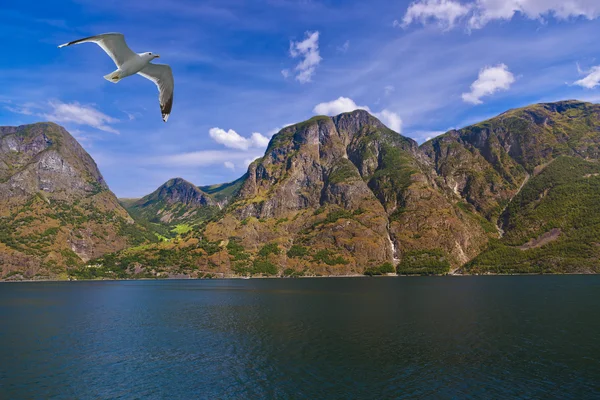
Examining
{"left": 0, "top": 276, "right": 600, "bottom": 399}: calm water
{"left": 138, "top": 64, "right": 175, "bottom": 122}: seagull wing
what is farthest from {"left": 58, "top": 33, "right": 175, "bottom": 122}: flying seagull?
{"left": 0, "top": 276, "right": 600, "bottom": 399}: calm water

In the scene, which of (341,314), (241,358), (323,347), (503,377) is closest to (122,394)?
(241,358)

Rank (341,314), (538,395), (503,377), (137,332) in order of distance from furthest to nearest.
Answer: (341,314)
(137,332)
(503,377)
(538,395)

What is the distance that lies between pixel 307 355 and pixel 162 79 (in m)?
43.3

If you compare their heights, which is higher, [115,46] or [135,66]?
[115,46]

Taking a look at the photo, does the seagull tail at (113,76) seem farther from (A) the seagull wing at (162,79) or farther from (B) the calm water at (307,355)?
(B) the calm water at (307,355)

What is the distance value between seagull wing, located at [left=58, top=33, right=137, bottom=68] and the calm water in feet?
107

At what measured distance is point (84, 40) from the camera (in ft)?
45.3

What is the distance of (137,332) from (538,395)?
6458 cm

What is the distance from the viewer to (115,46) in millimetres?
16844

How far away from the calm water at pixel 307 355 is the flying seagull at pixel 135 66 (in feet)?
101

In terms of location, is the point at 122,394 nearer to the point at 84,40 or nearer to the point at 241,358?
the point at 241,358

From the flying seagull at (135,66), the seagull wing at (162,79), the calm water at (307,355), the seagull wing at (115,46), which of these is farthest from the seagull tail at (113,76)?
the calm water at (307,355)

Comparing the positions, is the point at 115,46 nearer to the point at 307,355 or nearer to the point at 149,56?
the point at 149,56

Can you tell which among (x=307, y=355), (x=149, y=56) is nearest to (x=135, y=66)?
(x=149, y=56)
